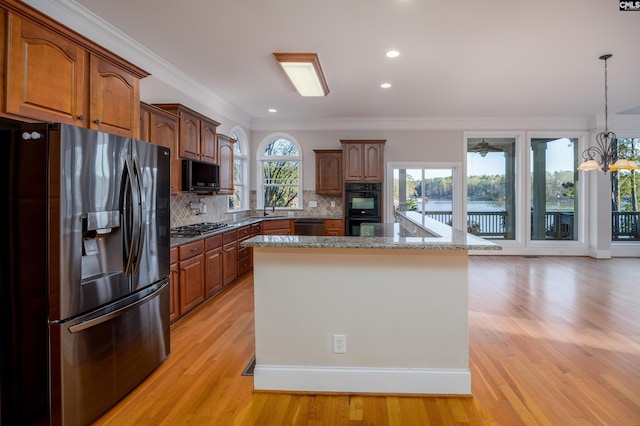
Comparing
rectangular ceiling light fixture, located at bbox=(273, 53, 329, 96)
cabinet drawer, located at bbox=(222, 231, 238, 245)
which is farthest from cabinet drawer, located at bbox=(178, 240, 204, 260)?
rectangular ceiling light fixture, located at bbox=(273, 53, 329, 96)

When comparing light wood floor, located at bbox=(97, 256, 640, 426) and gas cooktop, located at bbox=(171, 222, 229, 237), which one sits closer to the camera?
light wood floor, located at bbox=(97, 256, 640, 426)

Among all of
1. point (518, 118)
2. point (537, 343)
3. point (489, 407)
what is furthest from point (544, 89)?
point (489, 407)

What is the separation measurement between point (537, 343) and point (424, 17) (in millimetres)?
2982

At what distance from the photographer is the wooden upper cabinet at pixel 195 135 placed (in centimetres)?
391

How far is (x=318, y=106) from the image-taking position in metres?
6.14

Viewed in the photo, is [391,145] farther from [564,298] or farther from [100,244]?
[100,244]

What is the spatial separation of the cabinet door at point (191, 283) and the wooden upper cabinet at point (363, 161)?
3617 millimetres

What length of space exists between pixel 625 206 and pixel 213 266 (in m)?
8.39

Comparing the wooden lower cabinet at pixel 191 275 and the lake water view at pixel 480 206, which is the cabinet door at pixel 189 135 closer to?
the wooden lower cabinet at pixel 191 275

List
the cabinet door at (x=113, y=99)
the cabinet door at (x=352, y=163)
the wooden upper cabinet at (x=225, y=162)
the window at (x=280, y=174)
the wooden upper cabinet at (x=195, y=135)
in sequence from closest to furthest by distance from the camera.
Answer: the cabinet door at (x=113, y=99) < the wooden upper cabinet at (x=195, y=135) < the wooden upper cabinet at (x=225, y=162) < the cabinet door at (x=352, y=163) < the window at (x=280, y=174)

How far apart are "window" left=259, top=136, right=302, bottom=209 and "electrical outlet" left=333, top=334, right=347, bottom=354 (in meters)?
5.17

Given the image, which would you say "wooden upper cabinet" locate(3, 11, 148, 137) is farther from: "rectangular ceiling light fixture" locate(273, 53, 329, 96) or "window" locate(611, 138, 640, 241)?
"window" locate(611, 138, 640, 241)

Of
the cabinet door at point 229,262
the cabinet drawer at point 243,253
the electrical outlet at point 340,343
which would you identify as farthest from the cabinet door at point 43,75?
the cabinet drawer at point 243,253

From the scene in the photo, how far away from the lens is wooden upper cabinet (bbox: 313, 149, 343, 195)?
6906mm
